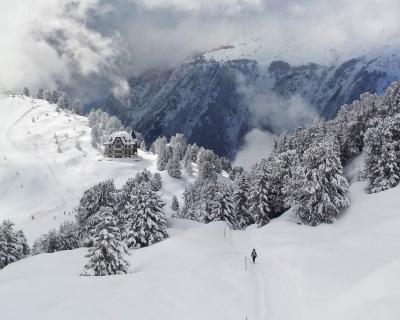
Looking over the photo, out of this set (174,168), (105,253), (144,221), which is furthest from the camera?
(174,168)

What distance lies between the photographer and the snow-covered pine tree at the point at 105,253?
125 feet

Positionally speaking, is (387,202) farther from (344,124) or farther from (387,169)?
(344,124)

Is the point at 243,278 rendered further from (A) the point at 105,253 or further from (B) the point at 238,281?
(A) the point at 105,253

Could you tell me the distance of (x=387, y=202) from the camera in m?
54.1

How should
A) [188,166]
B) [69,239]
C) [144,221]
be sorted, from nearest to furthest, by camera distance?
[144,221]
[69,239]
[188,166]

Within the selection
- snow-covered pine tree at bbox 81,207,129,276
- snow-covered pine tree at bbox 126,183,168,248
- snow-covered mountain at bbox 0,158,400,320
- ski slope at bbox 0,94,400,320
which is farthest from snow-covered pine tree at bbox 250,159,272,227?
snow-covered pine tree at bbox 81,207,129,276

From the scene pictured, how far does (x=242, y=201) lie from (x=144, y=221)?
87.9ft

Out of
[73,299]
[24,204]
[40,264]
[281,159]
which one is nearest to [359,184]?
[281,159]

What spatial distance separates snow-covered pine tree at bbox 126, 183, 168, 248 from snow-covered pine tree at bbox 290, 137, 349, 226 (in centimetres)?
1767

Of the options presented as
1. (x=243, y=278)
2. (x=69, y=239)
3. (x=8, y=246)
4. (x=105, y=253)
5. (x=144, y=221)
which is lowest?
(x=69, y=239)

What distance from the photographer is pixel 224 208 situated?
80.2 m

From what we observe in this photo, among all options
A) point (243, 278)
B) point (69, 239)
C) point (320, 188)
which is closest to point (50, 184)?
point (69, 239)

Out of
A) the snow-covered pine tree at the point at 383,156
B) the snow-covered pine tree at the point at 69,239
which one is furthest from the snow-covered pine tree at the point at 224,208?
the snow-covered pine tree at the point at 383,156

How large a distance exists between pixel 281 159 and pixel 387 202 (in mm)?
24636
